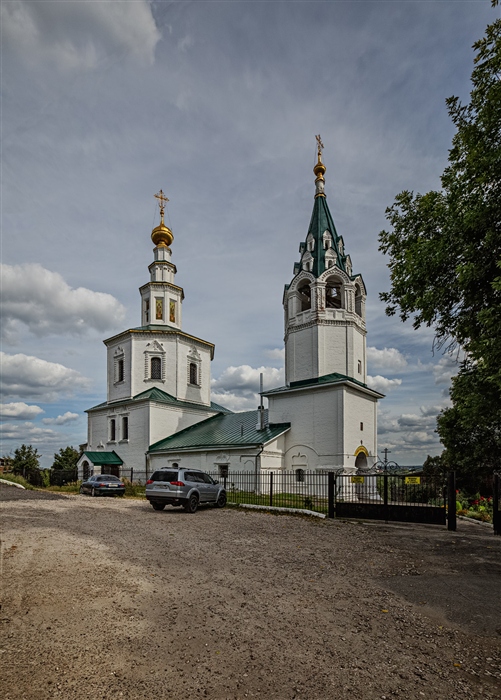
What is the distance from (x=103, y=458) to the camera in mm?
33812

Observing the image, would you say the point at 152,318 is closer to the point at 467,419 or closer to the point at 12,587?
the point at 467,419

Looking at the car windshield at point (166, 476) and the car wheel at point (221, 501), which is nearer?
the car windshield at point (166, 476)

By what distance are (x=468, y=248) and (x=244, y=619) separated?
8.00 m

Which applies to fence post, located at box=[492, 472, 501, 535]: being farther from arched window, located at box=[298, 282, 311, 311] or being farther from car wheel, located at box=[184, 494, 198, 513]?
arched window, located at box=[298, 282, 311, 311]

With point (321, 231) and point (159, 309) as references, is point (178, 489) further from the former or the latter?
point (159, 309)

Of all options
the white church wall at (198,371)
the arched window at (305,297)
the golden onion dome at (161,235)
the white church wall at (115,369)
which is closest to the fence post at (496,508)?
the arched window at (305,297)

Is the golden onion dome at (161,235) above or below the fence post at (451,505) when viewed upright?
above

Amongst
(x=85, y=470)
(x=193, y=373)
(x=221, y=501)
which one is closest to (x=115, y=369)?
(x=193, y=373)

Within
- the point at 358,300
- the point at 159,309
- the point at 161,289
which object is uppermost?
the point at 161,289

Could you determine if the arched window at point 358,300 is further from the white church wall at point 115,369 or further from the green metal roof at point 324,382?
the white church wall at point 115,369

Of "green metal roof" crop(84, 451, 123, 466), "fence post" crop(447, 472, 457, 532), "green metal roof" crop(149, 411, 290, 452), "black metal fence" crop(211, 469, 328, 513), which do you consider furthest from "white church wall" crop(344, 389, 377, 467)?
"green metal roof" crop(84, 451, 123, 466)

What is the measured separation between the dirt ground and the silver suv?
5580mm

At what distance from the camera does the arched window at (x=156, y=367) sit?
3634 cm

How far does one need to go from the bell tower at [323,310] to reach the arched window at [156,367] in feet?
39.6
